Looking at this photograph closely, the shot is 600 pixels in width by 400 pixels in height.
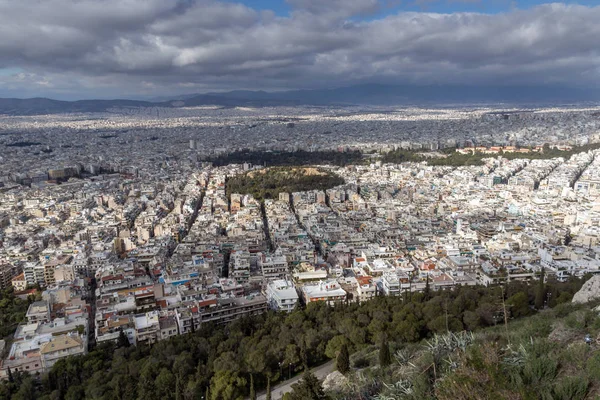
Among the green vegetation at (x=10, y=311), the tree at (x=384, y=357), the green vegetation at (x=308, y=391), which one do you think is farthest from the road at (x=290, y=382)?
the green vegetation at (x=10, y=311)

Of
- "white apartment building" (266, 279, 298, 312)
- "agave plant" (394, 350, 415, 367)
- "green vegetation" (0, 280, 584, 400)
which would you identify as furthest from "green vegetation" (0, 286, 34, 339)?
"agave plant" (394, 350, 415, 367)

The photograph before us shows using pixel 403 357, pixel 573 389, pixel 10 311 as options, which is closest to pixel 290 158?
pixel 10 311

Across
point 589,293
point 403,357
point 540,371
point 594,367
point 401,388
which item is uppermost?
point 594,367

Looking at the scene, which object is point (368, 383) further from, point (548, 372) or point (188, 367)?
point (188, 367)

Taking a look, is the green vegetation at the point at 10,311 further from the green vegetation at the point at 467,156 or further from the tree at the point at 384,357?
the green vegetation at the point at 467,156

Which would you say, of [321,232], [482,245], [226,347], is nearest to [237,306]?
[226,347]

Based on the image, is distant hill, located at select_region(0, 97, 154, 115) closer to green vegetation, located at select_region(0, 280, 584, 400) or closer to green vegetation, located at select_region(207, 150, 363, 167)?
green vegetation, located at select_region(207, 150, 363, 167)

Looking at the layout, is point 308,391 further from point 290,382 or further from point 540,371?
point 540,371
